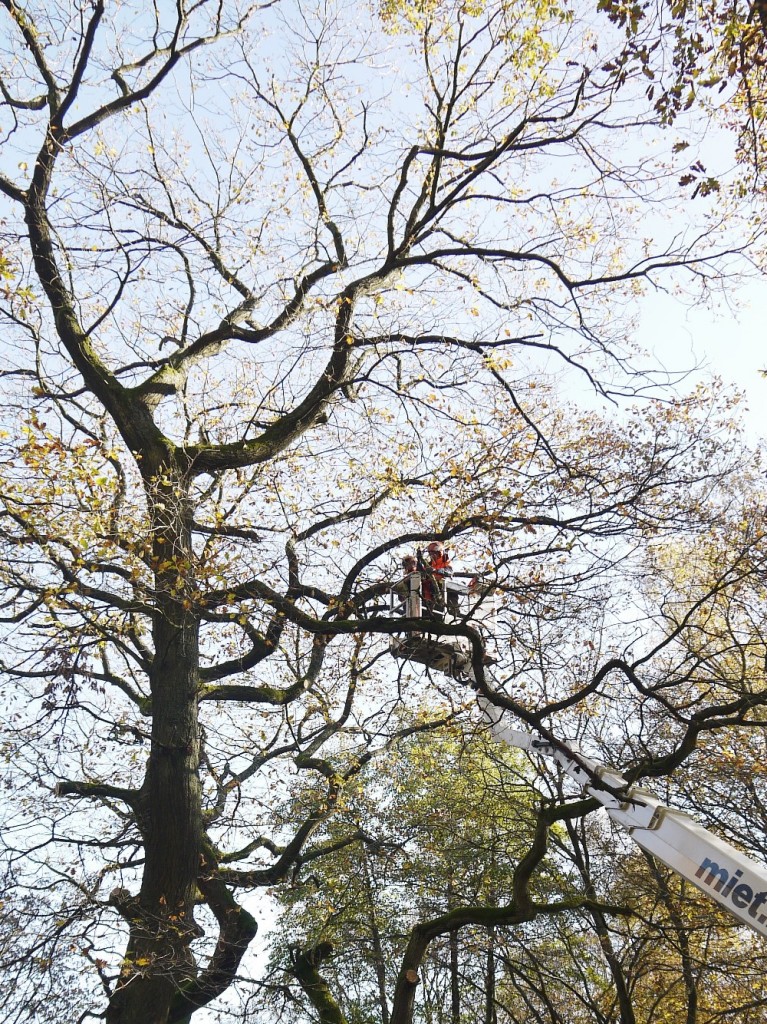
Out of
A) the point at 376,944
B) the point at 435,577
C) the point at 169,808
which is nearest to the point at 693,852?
the point at 435,577

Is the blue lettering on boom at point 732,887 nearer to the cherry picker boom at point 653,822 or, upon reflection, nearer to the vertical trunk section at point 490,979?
the cherry picker boom at point 653,822

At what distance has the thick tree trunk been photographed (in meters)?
6.32

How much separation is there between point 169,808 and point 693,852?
4.40 metres

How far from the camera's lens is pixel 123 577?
6.89m

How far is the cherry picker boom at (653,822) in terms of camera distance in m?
6.16

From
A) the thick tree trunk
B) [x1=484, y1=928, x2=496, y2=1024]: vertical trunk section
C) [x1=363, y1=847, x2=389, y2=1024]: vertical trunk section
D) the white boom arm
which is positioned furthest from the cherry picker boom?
[x1=363, y1=847, x2=389, y2=1024]: vertical trunk section

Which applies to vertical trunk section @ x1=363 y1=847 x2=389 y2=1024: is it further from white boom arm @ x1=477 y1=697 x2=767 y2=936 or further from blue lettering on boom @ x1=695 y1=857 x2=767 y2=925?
blue lettering on boom @ x1=695 y1=857 x2=767 y2=925

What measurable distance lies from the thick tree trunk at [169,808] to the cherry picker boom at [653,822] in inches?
76.6

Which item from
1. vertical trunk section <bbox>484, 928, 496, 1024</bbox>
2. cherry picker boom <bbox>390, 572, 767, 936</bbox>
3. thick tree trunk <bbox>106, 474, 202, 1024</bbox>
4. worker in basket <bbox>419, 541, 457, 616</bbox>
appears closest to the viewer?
cherry picker boom <bbox>390, 572, 767, 936</bbox>

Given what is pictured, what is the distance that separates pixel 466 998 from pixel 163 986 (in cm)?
982

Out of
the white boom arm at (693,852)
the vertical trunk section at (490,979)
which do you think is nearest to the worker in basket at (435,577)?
the white boom arm at (693,852)

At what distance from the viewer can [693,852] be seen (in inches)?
267

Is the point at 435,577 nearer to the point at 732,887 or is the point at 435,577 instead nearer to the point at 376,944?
the point at 732,887

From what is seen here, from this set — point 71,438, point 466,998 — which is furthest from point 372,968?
point 71,438
